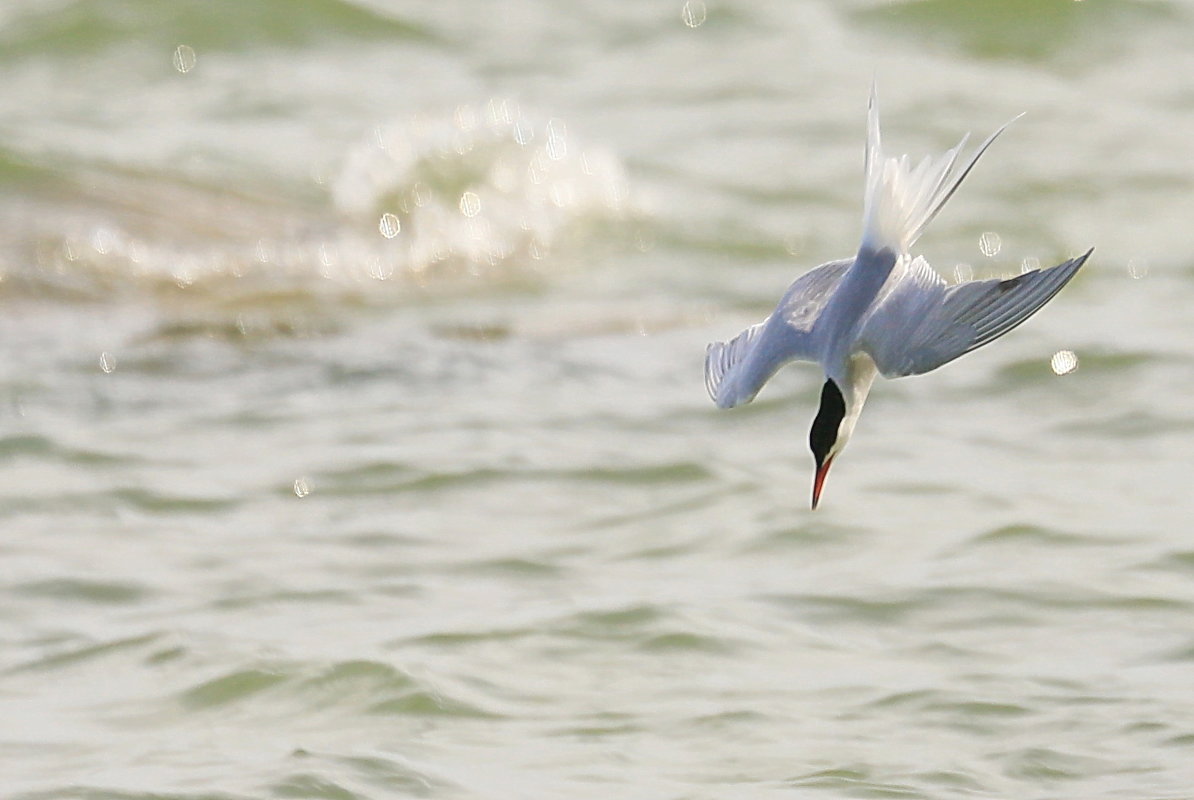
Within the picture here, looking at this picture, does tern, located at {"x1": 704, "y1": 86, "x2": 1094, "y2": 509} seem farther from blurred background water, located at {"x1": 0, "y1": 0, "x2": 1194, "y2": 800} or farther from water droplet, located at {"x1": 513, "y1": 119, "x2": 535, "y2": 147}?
water droplet, located at {"x1": 513, "y1": 119, "x2": 535, "y2": 147}

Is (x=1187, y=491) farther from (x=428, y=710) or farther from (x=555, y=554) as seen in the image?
(x=428, y=710)

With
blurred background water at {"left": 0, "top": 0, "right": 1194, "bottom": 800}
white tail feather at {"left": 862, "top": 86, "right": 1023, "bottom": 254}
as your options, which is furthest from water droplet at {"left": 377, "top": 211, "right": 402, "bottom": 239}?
white tail feather at {"left": 862, "top": 86, "right": 1023, "bottom": 254}

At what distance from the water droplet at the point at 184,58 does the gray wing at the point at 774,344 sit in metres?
8.24

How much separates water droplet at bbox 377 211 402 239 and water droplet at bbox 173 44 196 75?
273cm

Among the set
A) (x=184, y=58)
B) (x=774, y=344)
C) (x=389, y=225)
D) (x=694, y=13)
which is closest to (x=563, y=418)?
(x=389, y=225)

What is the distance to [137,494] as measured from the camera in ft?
24.7

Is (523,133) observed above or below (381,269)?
above

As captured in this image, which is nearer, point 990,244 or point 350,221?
point 990,244

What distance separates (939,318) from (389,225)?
626cm

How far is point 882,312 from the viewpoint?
195 inches

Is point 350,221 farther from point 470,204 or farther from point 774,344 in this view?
point 774,344

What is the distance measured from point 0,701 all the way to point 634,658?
1688 mm

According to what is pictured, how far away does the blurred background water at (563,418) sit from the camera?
576 cm

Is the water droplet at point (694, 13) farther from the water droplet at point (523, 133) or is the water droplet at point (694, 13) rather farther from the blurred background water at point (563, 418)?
the water droplet at point (523, 133)
